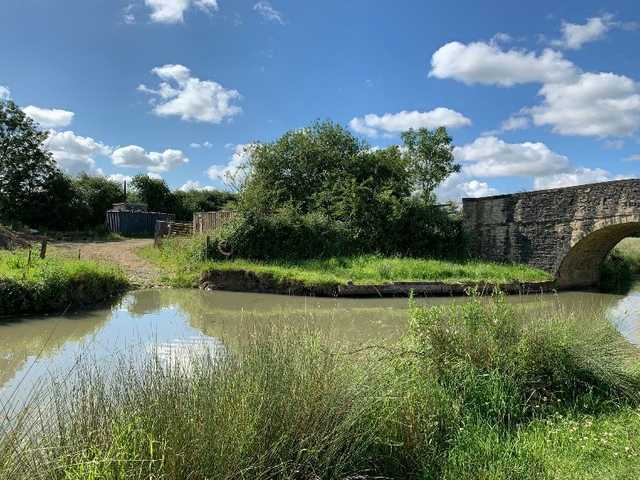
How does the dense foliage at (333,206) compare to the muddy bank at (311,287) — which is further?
the dense foliage at (333,206)

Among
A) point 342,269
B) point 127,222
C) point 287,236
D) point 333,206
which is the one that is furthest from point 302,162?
point 127,222

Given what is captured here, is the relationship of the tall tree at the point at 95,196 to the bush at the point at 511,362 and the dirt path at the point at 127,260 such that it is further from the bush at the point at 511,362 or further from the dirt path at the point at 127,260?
the bush at the point at 511,362

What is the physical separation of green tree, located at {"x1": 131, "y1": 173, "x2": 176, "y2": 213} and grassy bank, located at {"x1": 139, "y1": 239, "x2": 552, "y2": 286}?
23.0 metres

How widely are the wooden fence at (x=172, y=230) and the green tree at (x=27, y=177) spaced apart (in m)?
11.6

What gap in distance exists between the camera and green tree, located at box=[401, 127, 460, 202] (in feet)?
94.5

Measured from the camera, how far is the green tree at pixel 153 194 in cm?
4038

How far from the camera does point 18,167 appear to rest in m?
31.9

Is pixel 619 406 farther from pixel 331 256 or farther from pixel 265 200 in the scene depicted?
pixel 265 200

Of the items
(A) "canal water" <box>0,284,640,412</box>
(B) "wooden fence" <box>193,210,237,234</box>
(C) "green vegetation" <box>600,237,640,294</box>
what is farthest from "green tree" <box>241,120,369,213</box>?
(C) "green vegetation" <box>600,237,640,294</box>

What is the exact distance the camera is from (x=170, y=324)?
382 inches

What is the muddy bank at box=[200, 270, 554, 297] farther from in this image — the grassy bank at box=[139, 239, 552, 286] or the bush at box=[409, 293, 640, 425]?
the bush at box=[409, 293, 640, 425]

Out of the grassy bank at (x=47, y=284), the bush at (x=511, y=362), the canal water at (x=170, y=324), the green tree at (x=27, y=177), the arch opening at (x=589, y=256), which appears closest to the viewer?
the bush at (x=511, y=362)

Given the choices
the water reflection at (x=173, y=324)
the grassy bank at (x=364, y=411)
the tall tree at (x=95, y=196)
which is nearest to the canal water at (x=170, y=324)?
the water reflection at (x=173, y=324)

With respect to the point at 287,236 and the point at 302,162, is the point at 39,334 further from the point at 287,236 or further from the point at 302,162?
the point at 302,162
